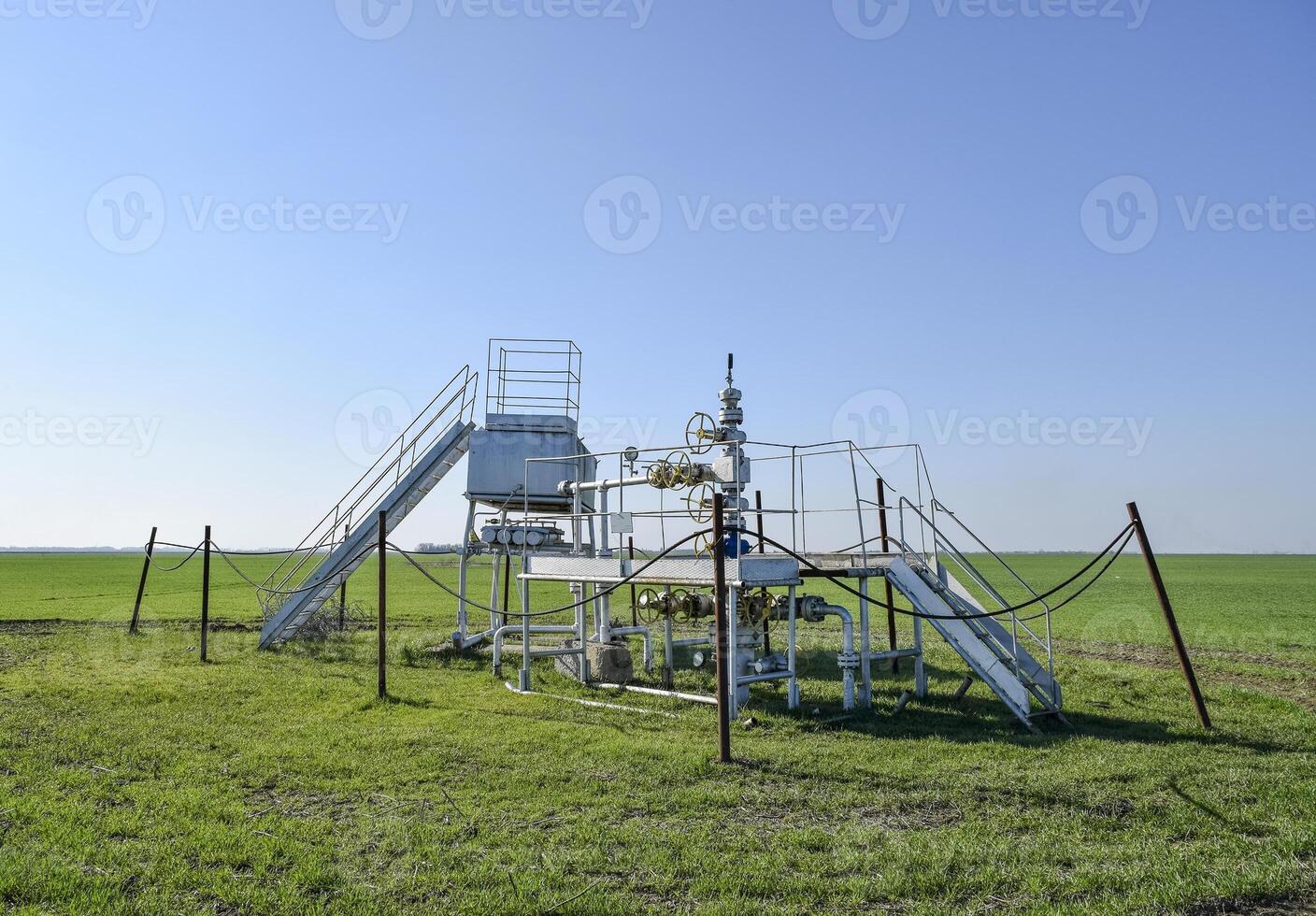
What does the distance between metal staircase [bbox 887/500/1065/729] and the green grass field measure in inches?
22.6

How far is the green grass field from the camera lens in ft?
20.0

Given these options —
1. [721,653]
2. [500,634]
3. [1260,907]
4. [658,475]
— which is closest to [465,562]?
[500,634]

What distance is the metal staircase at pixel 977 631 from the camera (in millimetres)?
12133

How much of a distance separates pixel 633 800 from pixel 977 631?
6763 millimetres

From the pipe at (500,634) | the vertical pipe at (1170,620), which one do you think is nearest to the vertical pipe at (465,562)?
the pipe at (500,634)

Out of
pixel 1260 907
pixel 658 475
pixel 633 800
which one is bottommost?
pixel 1260 907

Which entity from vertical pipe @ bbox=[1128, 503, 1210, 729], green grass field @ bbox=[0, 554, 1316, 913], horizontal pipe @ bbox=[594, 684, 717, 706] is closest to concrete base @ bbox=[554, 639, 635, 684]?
horizontal pipe @ bbox=[594, 684, 717, 706]

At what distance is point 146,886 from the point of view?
20.1ft

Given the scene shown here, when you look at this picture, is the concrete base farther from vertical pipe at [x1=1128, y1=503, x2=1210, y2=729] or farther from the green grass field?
vertical pipe at [x1=1128, y1=503, x2=1210, y2=729]

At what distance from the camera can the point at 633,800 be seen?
323 inches

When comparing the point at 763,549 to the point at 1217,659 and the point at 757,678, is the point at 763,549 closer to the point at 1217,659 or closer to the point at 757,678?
the point at 757,678

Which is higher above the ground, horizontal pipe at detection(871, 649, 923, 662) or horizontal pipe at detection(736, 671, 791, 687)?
horizontal pipe at detection(871, 649, 923, 662)

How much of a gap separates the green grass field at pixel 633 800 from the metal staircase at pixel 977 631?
573 mm

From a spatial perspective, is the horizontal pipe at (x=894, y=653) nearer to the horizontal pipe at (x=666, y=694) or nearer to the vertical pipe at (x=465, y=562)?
the horizontal pipe at (x=666, y=694)
